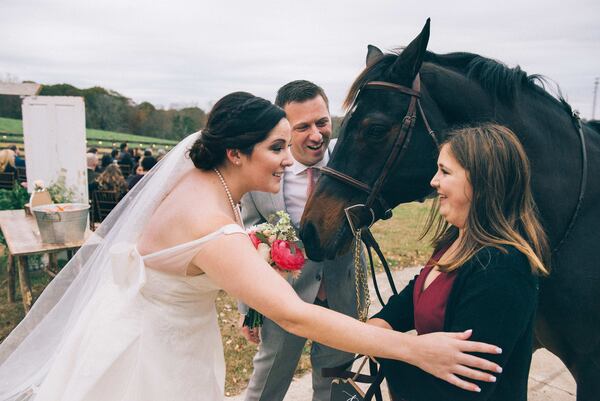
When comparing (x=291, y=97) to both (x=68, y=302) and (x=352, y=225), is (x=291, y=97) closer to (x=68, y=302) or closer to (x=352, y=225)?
(x=352, y=225)

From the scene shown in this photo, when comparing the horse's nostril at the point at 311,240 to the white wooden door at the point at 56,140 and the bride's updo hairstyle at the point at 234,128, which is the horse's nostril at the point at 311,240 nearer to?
the bride's updo hairstyle at the point at 234,128

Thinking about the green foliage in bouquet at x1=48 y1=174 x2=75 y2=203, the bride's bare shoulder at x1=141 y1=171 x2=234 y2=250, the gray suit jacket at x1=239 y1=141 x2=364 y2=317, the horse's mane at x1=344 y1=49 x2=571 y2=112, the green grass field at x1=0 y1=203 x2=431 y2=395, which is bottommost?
the green grass field at x1=0 y1=203 x2=431 y2=395

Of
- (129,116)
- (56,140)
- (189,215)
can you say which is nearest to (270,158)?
(189,215)

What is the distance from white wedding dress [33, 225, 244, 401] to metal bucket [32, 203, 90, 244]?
3426 mm

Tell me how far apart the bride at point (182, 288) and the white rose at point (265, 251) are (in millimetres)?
259

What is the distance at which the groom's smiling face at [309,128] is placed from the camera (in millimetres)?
2699

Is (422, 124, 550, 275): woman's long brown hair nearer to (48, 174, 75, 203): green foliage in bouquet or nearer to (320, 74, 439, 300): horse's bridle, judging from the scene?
(320, 74, 439, 300): horse's bridle

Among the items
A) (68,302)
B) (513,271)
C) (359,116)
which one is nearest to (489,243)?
(513,271)

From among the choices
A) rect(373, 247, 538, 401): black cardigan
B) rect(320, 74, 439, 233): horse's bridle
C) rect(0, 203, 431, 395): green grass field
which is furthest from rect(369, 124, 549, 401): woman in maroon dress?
rect(0, 203, 431, 395): green grass field

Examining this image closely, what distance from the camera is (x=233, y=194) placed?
6.76 ft

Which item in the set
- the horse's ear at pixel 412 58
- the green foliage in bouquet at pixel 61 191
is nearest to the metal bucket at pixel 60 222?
the green foliage in bouquet at pixel 61 191

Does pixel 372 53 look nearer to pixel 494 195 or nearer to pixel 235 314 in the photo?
pixel 494 195

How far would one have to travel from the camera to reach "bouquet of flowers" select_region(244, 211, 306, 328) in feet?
7.11

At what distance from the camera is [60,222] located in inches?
197
